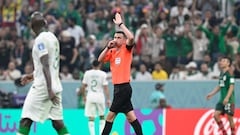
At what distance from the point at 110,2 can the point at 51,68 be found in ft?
51.3

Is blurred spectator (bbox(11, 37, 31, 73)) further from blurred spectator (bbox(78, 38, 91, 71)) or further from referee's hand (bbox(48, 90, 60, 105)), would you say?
referee's hand (bbox(48, 90, 60, 105))

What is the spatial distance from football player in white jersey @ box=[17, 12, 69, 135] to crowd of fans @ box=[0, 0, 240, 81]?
12.1 meters

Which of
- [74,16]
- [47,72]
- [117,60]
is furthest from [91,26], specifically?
[47,72]

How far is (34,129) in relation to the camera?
2008 centimetres

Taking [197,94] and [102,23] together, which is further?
[102,23]

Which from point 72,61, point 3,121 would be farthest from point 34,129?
point 72,61

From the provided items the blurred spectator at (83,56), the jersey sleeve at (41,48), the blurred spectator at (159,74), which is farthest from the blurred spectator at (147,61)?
the jersey sleeve at (41,48)

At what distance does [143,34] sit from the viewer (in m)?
25.9

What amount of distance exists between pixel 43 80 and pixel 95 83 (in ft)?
23.3

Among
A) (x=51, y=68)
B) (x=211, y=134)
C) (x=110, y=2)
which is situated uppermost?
(x=110, y=2)

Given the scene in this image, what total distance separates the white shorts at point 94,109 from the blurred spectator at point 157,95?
460 cm

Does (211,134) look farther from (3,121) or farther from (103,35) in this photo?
(103,35)

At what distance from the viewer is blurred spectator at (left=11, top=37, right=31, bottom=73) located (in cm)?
2619

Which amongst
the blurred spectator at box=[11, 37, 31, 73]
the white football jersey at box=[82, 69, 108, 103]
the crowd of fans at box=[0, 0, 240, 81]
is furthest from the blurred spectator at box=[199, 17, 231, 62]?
the white football jersey at box=[82, 69, 108, 103]
